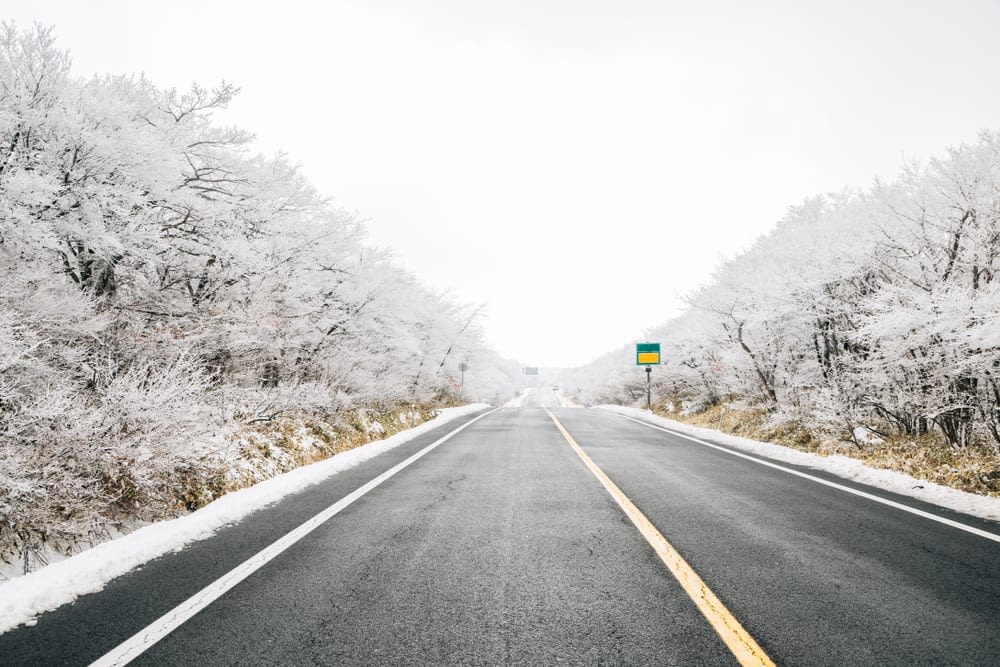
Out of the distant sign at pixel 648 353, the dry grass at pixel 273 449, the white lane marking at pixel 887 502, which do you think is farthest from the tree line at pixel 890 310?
the distant sign at pixel 648 353

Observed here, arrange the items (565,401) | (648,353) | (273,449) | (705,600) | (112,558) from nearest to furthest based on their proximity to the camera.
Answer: (705,600) → (112,558) → (273,449) → (648,353) → (565,401)

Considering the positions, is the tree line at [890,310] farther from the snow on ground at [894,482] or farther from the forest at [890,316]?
the snow on ground at [894,482]

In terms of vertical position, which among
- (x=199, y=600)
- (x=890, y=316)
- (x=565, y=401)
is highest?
(x=890, y=316)

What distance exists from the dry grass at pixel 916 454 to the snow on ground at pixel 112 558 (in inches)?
371

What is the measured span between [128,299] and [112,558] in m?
7.06

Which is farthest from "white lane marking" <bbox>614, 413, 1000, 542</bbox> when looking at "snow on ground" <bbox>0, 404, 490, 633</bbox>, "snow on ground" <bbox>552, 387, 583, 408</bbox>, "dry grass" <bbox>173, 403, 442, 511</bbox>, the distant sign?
"snow on ground" <bbox>552, 387, 583, 408</bbox>

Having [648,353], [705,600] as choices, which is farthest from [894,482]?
[648,353]

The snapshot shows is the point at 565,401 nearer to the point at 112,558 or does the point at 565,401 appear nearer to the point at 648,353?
the point at 648,353

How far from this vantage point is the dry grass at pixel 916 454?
6.76 m

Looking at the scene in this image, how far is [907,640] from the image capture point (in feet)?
8.42

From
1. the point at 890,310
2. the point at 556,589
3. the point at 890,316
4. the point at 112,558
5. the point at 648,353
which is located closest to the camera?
the point at 556,589

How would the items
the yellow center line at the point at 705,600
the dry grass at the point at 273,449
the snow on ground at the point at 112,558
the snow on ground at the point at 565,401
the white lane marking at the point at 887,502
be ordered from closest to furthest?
the yellow center line at the point at 705,600, the snow on ground at the point at 112,558, the white lane marking at the point at 887,502, the dry grass at the point at 273,449, the snow on ground at the point at 565,401

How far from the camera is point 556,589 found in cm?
321

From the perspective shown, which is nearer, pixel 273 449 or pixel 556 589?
pixel 556 589
